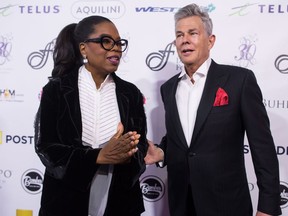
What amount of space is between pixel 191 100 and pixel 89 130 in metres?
0.45

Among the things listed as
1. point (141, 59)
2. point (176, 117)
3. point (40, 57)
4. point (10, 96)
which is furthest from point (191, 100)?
point (10, 96)

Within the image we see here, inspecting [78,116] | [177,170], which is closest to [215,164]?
[177,170]

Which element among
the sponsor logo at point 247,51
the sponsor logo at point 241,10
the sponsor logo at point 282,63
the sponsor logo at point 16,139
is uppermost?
the sponsor logo at point 241,10

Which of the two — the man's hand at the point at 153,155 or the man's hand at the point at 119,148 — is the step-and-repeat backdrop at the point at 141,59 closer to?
the man's hand at the point at 153,155

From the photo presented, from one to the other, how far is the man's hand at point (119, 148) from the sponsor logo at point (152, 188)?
934 millimetres

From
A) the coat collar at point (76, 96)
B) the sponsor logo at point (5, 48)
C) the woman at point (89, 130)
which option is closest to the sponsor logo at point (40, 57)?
the sponsor logo at point (5, 48)

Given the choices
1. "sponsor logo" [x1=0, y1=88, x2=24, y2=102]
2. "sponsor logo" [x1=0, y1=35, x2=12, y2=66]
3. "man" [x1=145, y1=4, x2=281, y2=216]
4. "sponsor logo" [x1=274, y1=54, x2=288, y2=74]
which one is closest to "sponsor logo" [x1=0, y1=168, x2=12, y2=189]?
"sponsor logo" [x1=0, y1=88, x2=24, y2=102]

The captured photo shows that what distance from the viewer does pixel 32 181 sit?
2293 mm

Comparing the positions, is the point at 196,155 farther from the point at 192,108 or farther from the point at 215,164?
the point at 192,108

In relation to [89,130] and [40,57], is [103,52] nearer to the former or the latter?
[89,130]

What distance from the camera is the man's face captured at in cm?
145

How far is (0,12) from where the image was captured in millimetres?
2248

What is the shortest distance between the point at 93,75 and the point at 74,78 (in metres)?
0.08

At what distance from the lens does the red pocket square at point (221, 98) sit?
137cm
